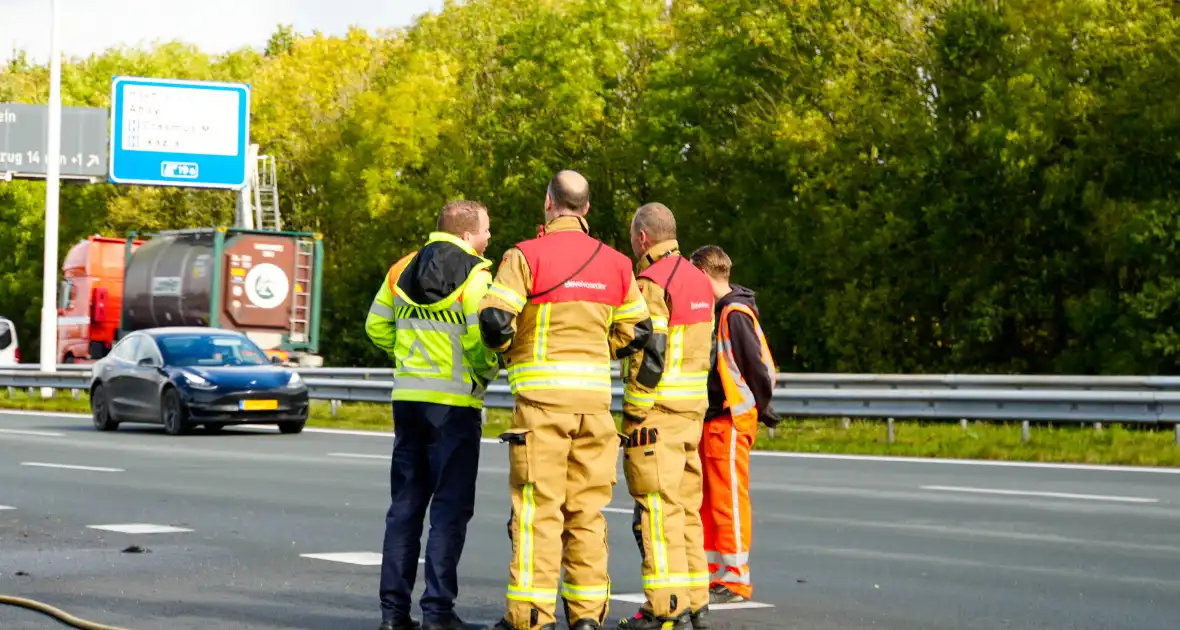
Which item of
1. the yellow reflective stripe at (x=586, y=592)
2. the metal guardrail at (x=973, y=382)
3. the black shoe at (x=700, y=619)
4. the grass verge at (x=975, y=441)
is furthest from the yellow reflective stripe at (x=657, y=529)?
the metal guardrail at (x=973, y=382)

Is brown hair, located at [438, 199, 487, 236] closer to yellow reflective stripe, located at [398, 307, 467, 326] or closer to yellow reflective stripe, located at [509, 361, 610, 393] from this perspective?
yellow reflective stripe, located at [398, 307, 467, 326]

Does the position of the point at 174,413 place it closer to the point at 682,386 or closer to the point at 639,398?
the point at 682,386

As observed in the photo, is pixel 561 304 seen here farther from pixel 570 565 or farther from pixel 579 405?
pixel 570 565

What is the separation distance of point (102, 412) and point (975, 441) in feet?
36.5

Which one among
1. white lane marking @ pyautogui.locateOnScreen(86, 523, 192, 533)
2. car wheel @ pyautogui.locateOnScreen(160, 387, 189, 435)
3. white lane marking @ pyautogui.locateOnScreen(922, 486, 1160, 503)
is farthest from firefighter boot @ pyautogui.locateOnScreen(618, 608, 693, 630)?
car wheel @ pyautogui.locateOnScreen(160, 387, 189, 435)

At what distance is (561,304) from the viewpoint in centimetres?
743

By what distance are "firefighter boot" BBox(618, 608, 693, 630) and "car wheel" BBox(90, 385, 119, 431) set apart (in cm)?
1875

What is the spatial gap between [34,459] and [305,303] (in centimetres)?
1705

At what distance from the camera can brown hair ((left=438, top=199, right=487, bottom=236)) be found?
7992 mm

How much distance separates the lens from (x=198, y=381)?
79.5ft

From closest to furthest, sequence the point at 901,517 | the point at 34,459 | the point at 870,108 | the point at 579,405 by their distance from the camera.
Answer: the point at 579,405, the point at 901,517, the point at 34,459, the point at 870,108

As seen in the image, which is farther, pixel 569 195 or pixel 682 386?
pixel 682 386

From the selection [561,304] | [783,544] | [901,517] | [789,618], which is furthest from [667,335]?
[901,517]

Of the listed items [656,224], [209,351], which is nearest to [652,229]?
[656,224]
